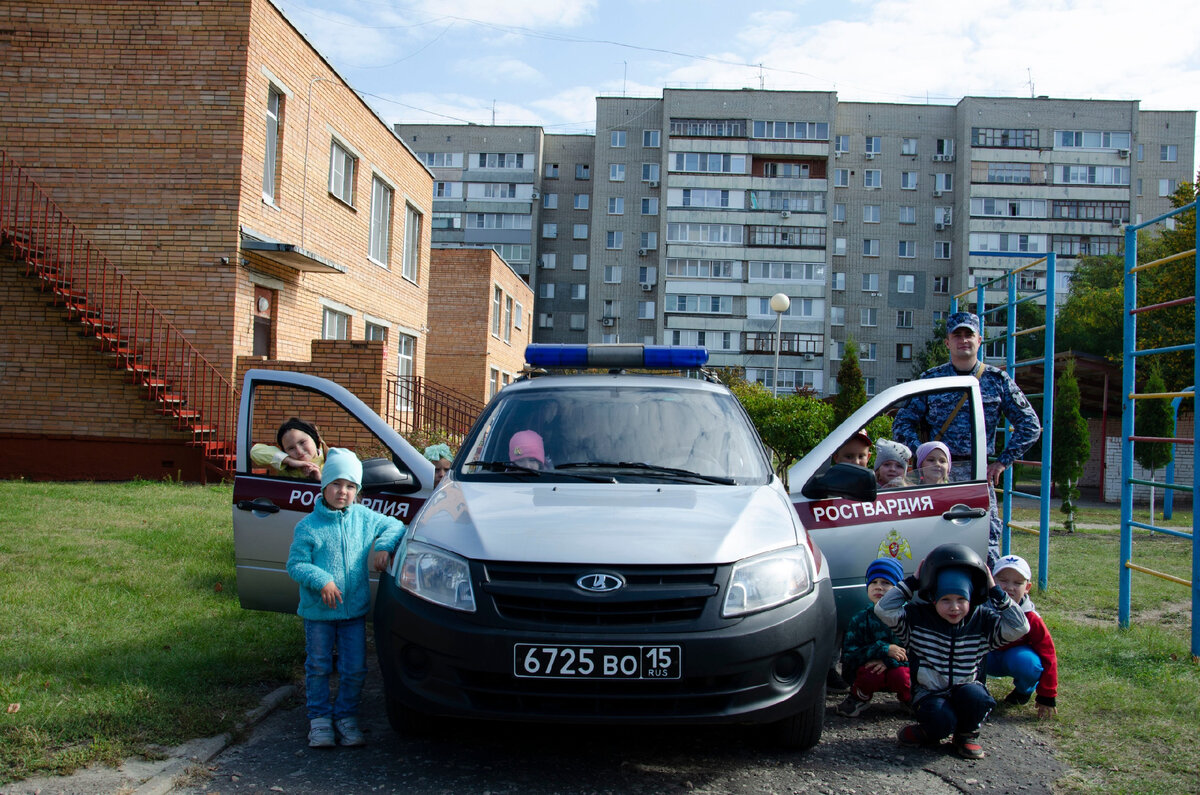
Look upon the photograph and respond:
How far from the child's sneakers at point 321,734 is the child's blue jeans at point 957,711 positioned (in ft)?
8.36

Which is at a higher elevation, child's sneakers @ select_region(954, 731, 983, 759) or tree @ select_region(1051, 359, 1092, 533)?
tree @ select_region(1051, 359, 1092, 533)

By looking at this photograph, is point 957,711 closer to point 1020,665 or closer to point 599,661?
point 1020,665

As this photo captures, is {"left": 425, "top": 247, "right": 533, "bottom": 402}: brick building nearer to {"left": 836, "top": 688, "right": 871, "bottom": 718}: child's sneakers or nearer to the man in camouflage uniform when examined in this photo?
the man in camouflage uniform

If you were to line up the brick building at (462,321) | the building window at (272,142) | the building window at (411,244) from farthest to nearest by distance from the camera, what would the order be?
the brick building at (462,321) → the building window at (411,244) → the building window at (272,142)

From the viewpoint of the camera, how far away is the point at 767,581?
134 inches

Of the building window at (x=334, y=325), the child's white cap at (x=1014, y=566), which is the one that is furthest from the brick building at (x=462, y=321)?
the child's white cap at (x=1014, y=566)

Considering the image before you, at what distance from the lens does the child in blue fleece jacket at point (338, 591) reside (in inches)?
156

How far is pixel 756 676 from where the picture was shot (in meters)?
3.32

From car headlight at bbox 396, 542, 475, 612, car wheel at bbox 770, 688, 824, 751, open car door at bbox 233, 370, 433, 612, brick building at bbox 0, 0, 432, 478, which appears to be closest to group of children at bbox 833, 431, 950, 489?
car wheel at bbox 770, 688, 824, 751

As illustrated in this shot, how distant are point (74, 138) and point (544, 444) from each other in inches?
524

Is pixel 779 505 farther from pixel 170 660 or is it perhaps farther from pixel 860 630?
pixel 170 660

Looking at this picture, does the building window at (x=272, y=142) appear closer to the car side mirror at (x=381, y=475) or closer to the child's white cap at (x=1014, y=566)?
the car side mirror at (x=381, y=475)

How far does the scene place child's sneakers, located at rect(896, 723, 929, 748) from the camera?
4.04m

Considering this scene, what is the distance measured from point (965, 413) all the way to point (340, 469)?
3825mm
